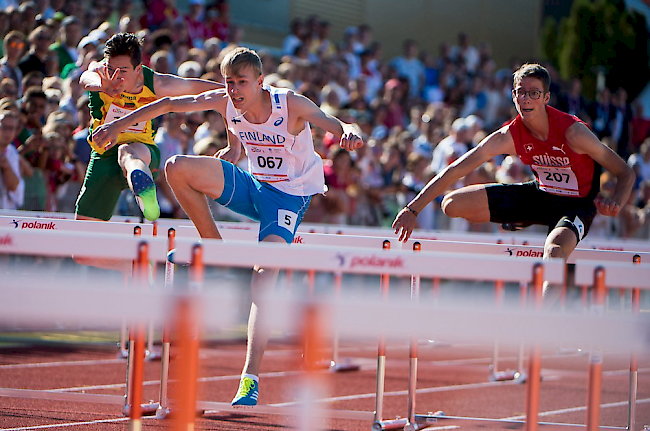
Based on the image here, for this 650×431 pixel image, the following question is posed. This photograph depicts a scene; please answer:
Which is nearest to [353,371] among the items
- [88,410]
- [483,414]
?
[483,414]

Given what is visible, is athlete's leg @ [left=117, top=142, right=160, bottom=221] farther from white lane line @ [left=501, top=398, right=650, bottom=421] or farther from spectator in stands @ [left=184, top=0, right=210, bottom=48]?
spectator in stands @ [left=184, top=0, right=210, bottom=48]

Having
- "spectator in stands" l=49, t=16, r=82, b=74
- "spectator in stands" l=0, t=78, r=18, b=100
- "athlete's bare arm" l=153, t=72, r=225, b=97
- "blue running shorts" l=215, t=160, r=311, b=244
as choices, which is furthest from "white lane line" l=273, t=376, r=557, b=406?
"spectator in stands" l=49, t=16, r=82, b=74

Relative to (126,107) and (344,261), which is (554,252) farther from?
(126,107)

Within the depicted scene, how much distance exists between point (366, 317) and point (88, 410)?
12.8 feet

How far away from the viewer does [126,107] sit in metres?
6.27

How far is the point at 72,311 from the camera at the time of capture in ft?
8.97

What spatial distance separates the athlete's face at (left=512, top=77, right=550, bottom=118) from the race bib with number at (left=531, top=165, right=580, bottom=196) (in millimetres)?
430

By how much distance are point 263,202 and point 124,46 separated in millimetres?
1627

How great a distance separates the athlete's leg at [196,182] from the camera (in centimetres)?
501

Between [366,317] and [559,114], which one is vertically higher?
[559,114]

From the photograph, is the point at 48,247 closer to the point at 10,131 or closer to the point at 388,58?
the point at 10,131

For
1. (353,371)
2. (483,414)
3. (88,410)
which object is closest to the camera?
(88,410)

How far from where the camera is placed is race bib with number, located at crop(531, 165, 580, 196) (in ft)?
19.5

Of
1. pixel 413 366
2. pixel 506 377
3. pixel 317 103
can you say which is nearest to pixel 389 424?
pixel 413 366
